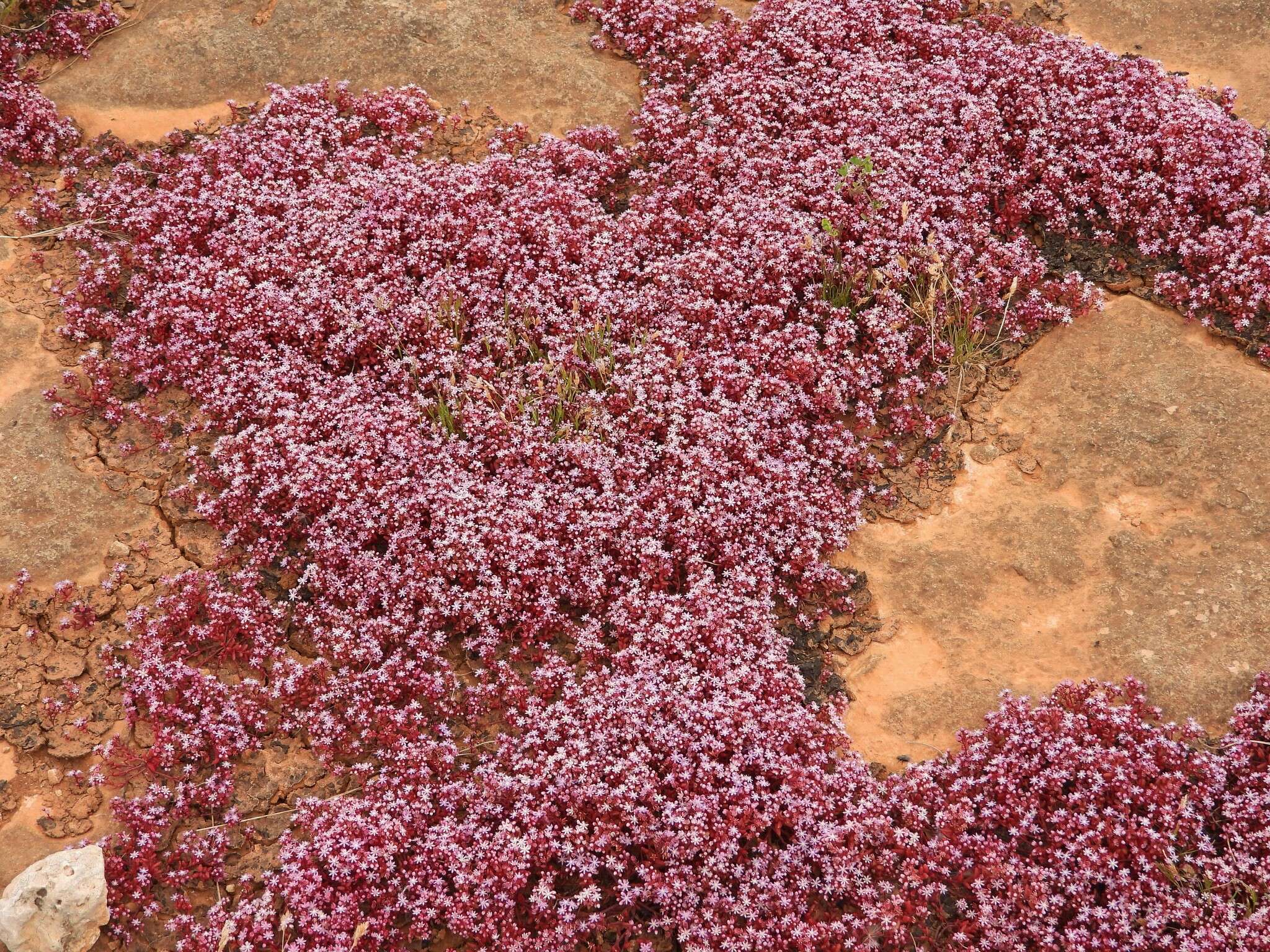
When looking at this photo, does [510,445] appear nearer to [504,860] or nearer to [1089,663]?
[504,860]

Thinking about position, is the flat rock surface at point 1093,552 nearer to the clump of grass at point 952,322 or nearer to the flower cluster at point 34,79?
the clump of grass at point 952,322

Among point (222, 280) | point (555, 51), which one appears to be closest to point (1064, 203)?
point (555, 51)

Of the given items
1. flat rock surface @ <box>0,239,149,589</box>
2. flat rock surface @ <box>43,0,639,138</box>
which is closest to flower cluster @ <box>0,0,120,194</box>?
flat rock surface @ <box>43,0,639,138</box>

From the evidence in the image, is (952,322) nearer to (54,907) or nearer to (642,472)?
(642,472)

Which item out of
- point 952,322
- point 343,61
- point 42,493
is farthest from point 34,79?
point 952,322

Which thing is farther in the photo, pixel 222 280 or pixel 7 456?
pixel 222 280

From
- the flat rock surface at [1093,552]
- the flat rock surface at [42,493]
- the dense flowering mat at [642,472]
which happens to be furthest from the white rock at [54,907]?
the flat rock surface at [1093,552]
